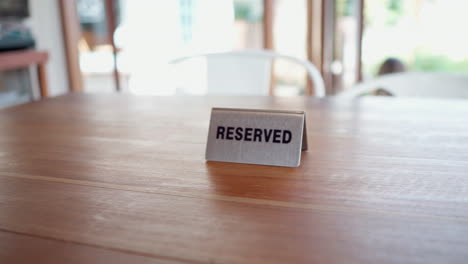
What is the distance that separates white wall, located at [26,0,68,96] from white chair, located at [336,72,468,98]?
2.82 metres

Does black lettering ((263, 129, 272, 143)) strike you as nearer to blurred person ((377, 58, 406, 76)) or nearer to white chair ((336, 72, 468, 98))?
white chair ((336, 72, 468, 98))

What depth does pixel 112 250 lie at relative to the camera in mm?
400

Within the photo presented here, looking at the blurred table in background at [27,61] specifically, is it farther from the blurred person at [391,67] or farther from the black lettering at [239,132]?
the black lettering at [239,132]

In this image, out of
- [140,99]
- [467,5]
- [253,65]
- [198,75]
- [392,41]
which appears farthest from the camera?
[198,75]

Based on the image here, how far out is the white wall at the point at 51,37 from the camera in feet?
11.1

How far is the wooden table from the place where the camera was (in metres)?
0.40

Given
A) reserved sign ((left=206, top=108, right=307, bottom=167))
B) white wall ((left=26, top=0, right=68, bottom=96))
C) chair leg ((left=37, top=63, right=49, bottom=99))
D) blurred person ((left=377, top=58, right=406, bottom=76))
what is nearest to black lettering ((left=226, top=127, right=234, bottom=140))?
reserved sign ((left=206, top=108, right=307, bottom=167))

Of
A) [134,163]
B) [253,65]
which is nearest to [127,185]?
[134,163]

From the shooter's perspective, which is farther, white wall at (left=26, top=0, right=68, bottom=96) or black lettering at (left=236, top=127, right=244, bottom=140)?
white wall at (left=26, top=0, right=68, bottom=96)

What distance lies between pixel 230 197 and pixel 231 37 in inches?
111

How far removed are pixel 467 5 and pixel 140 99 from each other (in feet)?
7.79

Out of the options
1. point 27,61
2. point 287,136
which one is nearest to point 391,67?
point 287,136

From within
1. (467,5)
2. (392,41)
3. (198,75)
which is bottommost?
(198,75)

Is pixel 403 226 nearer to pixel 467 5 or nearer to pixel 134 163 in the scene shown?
pixel 134 163
